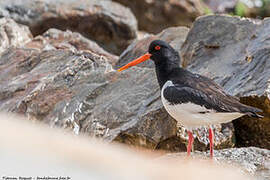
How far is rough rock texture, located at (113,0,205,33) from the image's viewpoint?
16625 millimetres

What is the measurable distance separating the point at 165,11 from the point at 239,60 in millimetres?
10584

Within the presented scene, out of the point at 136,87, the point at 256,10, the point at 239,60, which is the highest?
the point at 256,10

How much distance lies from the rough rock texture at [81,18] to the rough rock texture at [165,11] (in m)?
4.11

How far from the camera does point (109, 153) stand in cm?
273

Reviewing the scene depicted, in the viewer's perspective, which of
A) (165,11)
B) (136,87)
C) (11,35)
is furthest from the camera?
(165,11)

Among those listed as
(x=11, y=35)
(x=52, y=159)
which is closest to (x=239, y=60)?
(x=52, y=159)

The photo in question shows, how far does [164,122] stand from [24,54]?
350cm

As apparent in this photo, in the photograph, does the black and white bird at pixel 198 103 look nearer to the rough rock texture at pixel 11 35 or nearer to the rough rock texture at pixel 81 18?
the rough rock texture at pixel 11 35

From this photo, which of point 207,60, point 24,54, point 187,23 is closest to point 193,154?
point 207,60

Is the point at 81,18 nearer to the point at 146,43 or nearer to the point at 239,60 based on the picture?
the point at 146,43

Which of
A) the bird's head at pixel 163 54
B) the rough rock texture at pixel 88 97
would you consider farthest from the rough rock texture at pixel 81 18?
the bird's head at pixel 163 54

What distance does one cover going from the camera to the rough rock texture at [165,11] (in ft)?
54.5

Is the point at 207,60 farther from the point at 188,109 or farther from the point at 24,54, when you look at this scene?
the point at 24,54

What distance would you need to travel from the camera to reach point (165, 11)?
656 inches
